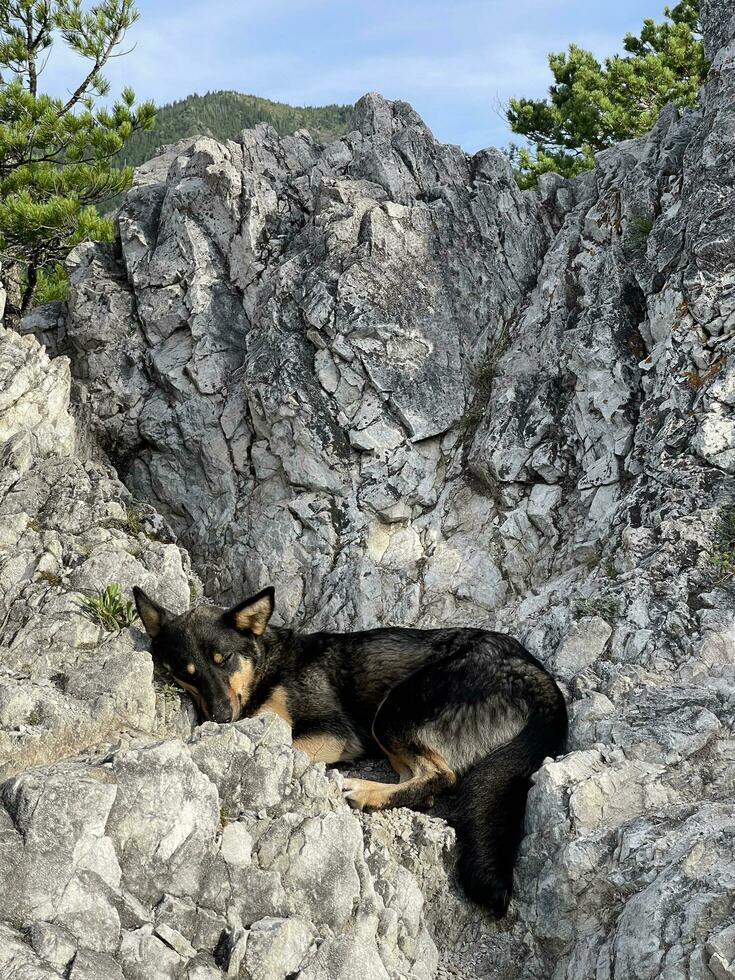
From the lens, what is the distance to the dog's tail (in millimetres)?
6594

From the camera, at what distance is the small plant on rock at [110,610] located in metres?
8.88

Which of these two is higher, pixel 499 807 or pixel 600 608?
pixel 600 608

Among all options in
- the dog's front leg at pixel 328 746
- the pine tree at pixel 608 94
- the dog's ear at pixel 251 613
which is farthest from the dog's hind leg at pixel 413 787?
the pine tree at pixel 608 94

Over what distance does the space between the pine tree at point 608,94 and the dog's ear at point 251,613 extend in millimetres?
17705

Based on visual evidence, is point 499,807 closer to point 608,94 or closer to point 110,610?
point 110,610

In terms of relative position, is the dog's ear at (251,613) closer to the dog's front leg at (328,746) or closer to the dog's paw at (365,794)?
the dog's front leg at (328,746)

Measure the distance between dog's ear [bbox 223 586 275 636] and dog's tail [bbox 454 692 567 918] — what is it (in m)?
2.70

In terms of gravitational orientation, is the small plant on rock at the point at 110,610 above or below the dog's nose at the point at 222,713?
above

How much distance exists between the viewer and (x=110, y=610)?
891 cm

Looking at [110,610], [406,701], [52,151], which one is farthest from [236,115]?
[406,701]

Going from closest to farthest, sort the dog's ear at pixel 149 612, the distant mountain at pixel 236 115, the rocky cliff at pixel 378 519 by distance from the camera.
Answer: the rocky cliff at pixel 378 519
the dog's ear at pixel 149 612
the distant mountain at pixel 236 115

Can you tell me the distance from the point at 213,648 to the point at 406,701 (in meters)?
1.96

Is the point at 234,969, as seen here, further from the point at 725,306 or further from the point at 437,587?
the point at 725,306

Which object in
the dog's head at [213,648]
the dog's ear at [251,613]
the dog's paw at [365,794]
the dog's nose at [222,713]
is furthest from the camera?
the dog's ear at [251,613]
